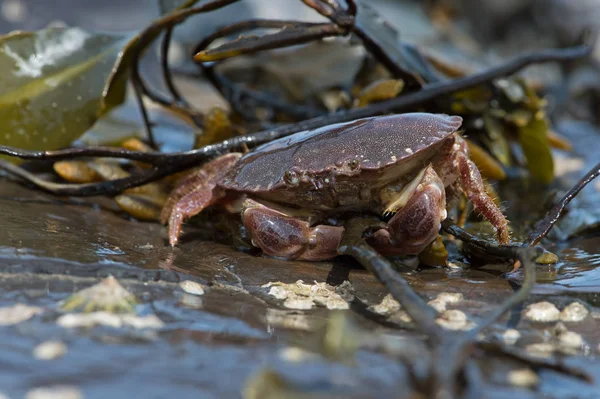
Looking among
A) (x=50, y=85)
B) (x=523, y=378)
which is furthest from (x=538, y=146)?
(x=50, y=85)

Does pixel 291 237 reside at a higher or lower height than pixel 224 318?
higher

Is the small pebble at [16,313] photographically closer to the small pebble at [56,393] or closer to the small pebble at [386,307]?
the small pebble at [56,393]

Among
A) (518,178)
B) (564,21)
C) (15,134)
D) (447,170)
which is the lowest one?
(15,134)

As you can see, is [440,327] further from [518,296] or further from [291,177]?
[291,177]

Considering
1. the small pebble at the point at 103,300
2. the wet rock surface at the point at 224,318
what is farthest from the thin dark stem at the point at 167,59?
the small pebble at the point at 103,300

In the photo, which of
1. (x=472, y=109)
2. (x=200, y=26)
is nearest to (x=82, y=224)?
(x=472, y=109)

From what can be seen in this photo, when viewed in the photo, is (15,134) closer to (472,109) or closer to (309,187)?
(309,187)

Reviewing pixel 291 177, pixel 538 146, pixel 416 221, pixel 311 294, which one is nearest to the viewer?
pixel 311 294
